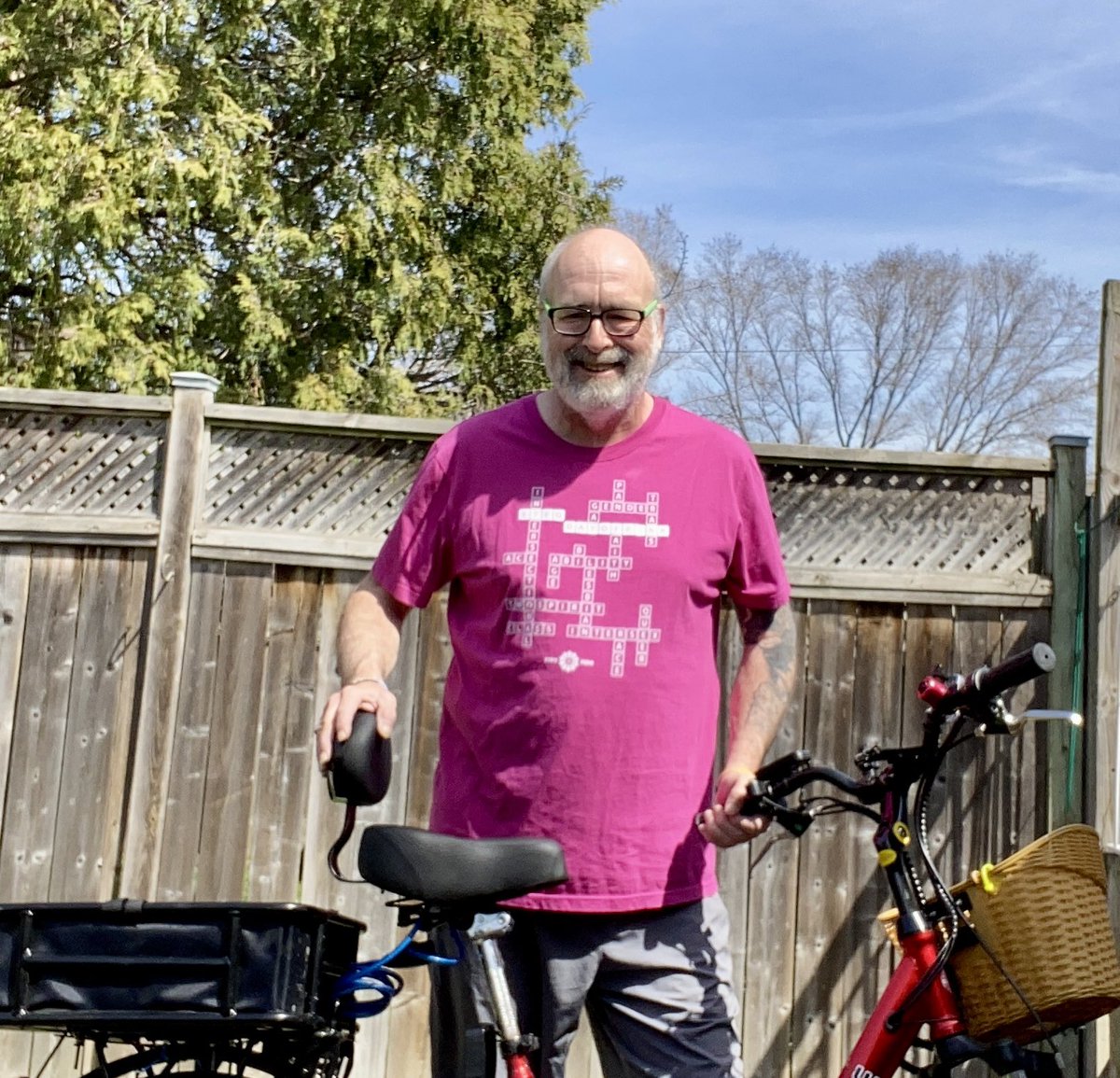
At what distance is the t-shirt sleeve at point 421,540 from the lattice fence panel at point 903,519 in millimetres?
2238

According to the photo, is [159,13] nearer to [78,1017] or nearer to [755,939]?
[755,939]

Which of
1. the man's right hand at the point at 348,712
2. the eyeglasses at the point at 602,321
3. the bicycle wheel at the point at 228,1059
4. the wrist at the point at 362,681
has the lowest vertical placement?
the bicycle wheel at the point at 228,1059

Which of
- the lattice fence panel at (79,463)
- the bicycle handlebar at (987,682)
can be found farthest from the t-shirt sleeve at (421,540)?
the lattice fence panel at (79,463)

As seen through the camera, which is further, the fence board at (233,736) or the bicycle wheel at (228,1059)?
the fence board at (233,736)

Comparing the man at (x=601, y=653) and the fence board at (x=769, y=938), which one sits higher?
the man at (x=601, y=653)

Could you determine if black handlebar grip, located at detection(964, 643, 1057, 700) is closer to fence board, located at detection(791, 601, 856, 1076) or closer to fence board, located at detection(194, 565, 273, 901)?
fence board, located at detection(791, 601, 856, 1076)

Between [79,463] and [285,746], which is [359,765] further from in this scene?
[79,463]

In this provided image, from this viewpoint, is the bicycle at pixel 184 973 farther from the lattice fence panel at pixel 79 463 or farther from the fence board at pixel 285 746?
the lattice fence panel at pixel 79 463

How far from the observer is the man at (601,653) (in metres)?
2.30

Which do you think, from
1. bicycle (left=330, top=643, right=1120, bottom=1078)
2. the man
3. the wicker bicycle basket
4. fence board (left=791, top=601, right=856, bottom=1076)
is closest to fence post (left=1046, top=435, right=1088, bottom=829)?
fence board (left=791, top=601, right=856, bottom=1076)

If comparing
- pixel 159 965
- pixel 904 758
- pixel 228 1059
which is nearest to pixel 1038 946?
pixel 904 758

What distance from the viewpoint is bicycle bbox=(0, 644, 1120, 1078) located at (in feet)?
6.81

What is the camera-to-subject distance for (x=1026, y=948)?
8.98 feet

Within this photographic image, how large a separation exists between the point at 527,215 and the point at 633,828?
11201 millimetres
